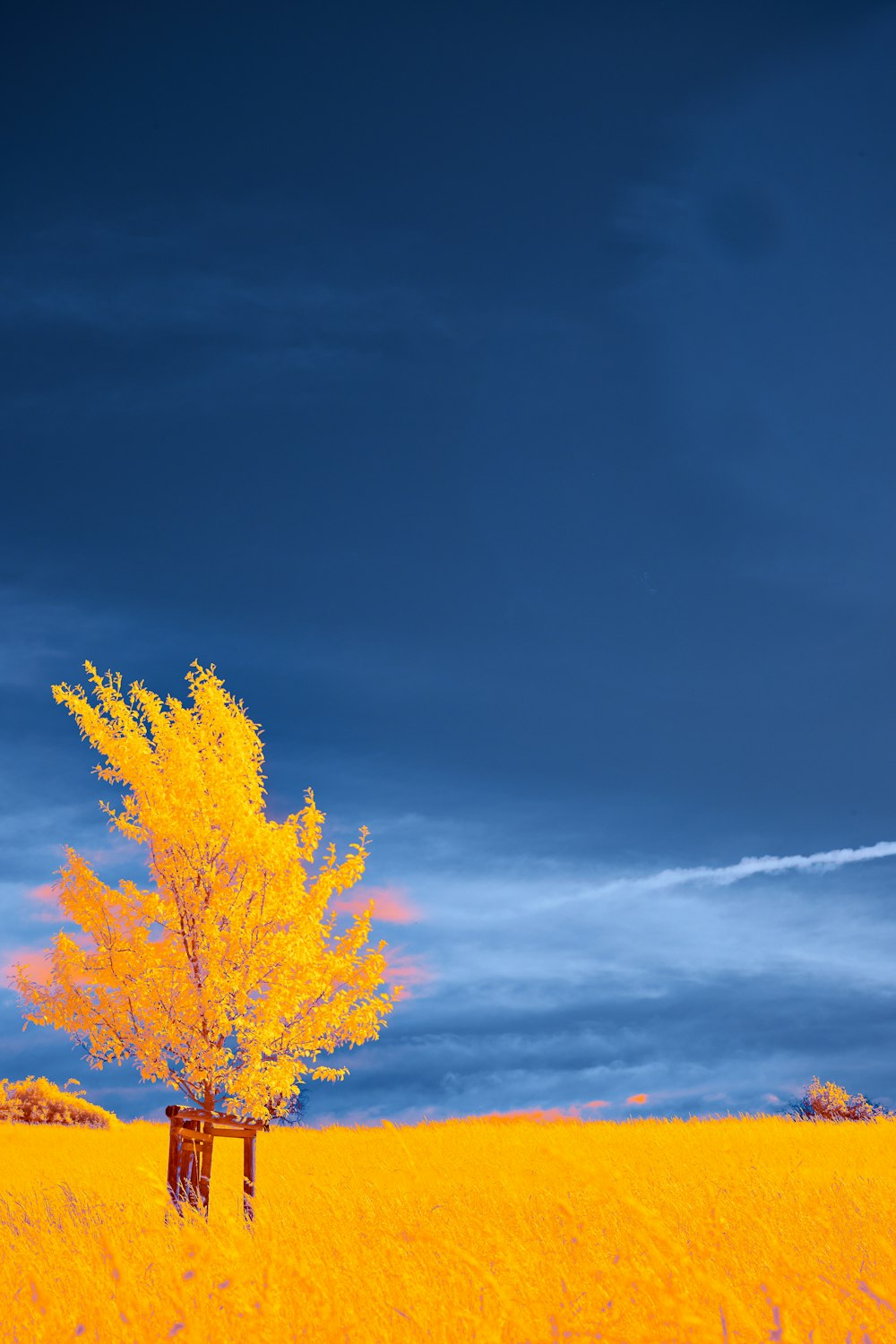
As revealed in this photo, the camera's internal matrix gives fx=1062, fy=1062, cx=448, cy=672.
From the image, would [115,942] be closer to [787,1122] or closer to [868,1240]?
[868,1240]

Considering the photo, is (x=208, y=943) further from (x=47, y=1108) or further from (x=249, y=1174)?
(x=47, y=1108)

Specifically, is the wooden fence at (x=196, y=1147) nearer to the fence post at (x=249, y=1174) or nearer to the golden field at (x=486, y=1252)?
the fence post at (x=249, y=1174)

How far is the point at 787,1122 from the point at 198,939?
735 inches

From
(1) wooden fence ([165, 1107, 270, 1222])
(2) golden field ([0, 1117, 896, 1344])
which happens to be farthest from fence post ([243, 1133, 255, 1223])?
(2) golden field ([0, 1117, 896, 1344])

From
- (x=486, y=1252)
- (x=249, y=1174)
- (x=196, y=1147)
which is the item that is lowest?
(x=486, y=1252)

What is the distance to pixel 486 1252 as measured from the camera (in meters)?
11.1

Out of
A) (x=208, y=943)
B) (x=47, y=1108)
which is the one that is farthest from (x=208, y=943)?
(x=47, y=1108)

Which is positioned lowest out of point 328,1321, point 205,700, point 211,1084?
point 328,1321

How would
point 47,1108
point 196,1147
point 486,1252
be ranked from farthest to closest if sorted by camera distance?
point 47,1108 < point 196,1147 < point 486,1252

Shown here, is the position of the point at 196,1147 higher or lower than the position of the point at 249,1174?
higher

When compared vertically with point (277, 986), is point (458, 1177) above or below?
below

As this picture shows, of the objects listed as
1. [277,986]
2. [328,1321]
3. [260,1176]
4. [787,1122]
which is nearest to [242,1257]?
[328,1321]

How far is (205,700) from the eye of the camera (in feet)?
55.4

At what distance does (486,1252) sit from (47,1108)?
108 feet
